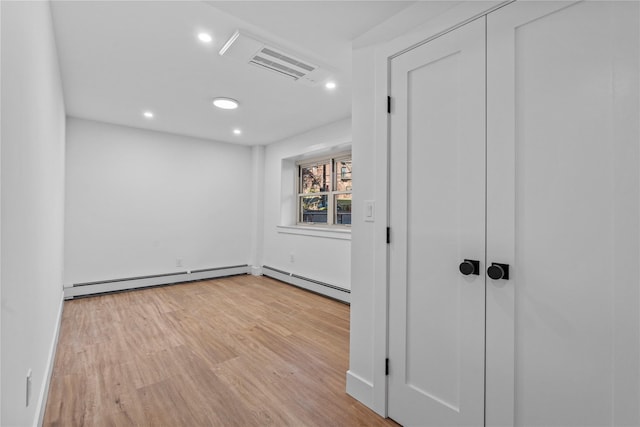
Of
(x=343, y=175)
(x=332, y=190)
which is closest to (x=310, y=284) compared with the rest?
(x=332, y=190)

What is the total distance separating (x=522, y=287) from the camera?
128 cm

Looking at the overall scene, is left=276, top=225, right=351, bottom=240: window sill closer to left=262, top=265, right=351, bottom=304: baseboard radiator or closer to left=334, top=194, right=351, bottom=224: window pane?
left=334, top=194, right=351, bottom=224: window pane

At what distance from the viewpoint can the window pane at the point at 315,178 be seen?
4762 mm

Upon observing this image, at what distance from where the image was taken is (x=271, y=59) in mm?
2369

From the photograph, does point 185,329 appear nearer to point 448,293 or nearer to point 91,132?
point 448,293

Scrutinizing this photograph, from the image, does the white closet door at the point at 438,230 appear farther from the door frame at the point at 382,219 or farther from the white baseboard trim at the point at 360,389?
the white baseboard trim at the point at 360,389

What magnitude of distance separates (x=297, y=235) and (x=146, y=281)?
2.38 metres

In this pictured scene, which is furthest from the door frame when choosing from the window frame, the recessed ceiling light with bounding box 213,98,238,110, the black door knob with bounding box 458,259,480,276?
the window frame

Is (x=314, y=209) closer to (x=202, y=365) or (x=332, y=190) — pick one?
(x=332, y=190)

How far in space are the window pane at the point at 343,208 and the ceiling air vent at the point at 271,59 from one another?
1.98 meters

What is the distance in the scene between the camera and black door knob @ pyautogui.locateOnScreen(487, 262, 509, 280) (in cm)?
129

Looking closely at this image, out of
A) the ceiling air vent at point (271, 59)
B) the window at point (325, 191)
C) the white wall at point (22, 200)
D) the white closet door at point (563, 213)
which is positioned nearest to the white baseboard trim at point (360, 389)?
the white closet door at point (563, 213)

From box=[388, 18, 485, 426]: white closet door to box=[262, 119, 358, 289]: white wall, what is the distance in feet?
7.35

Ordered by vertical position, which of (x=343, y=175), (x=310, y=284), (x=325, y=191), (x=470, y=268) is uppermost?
(x=343, y=175)
